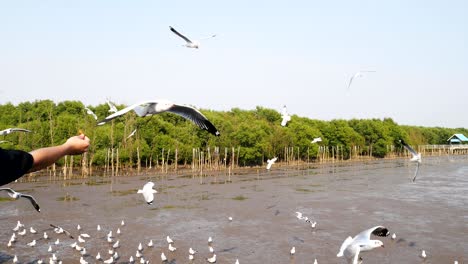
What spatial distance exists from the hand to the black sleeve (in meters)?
0.37

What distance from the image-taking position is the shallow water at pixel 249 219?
16250 mm

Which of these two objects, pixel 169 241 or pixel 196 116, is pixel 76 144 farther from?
pixel 169 241

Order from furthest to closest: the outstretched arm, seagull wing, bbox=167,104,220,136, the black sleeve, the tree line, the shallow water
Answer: the tree line, the shallow water, seagull wing, bbox=167,104,220,136, the outstretched arm, the black sleeve

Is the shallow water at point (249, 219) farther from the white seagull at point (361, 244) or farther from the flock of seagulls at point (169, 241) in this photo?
the white seagull at point (361, 244)

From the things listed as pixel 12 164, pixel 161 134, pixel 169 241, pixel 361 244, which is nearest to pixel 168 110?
pixel 361 244

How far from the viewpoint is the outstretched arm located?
261 cm

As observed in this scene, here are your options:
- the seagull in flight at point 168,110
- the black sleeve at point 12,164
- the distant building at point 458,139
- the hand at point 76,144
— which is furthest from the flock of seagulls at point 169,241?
the distant building at point 458,139

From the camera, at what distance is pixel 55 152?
276 cm

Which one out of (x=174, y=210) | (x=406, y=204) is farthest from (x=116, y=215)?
(x=406, y=204)

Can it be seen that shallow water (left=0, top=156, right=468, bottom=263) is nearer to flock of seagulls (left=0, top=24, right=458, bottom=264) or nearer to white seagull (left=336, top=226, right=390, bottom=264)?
flock of seagulls (left=0, top=24, right=458, bottom=264)

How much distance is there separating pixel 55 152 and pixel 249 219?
2084 cm

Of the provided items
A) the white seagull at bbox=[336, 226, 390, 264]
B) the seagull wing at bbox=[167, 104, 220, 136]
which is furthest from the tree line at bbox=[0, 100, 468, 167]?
the white seagull at bbox=[336, 226, 390, 264]

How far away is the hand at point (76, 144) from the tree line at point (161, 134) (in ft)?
128

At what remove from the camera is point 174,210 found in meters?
26.3
